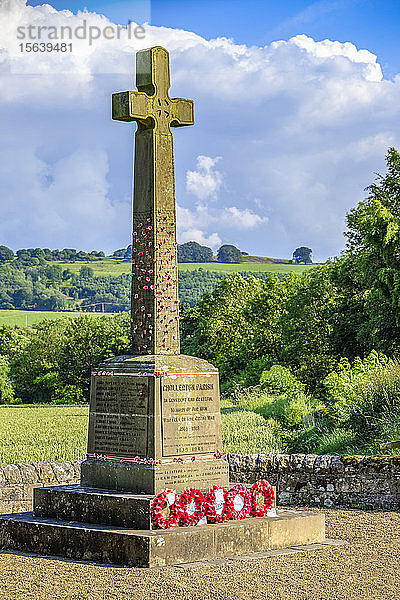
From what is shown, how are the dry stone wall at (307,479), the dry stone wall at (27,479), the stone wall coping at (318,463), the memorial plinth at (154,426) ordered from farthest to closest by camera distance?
the stone wall coping at (318,463), the dry stone wall at (307,479), the dry stone wall at (27,479), the memorial plinth at (154,426)

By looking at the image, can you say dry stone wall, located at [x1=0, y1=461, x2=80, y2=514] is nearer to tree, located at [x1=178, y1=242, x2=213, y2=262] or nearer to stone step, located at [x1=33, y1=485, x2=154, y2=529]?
stone step, located at [x1=33, y1=485, x2=154, y2=529]

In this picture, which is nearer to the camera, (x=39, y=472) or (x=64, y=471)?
(x=39, y=472)

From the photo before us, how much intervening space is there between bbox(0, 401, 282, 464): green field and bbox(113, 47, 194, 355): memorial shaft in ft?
18.3

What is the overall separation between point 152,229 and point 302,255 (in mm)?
102089

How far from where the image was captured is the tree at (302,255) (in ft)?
358

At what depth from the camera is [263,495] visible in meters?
10.8

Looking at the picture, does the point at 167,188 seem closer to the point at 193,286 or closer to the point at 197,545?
the point at 197,545

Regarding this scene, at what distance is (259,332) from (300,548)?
39.3m

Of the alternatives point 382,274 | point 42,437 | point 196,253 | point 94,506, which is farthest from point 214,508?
point 196,253

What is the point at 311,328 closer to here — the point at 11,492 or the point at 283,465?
the point at 283,465

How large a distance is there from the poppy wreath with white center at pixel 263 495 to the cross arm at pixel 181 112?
4735 millimetres

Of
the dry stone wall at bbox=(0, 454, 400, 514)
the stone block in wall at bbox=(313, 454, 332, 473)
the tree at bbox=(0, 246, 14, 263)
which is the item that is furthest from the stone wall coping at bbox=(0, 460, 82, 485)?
the tree at bbox=(0, 246, 14, 263)

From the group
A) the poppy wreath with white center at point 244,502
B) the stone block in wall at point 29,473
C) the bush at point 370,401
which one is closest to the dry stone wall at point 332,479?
the poppy wreath with white center at point 244,502

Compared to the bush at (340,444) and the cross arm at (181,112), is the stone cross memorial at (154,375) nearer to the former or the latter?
the cross arm at (181,112)
